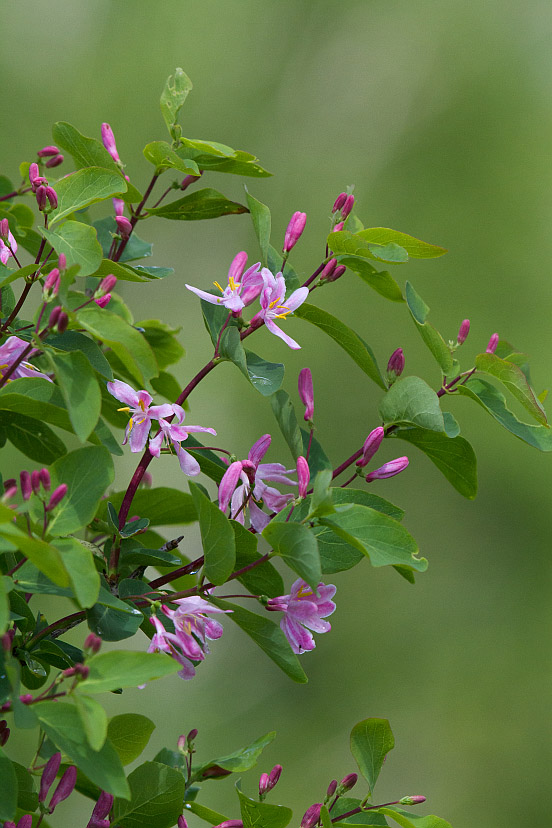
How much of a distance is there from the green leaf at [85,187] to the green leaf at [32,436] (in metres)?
0.12

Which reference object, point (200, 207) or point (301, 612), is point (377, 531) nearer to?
point (301, 612)

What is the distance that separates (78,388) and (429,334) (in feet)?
0.70

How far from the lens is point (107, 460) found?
1.20ft

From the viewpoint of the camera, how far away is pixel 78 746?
1.04ft

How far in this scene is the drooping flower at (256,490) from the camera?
1.41ft

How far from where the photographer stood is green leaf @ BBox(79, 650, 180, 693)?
32 centimetres

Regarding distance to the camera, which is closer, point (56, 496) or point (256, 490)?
point (56, 496)

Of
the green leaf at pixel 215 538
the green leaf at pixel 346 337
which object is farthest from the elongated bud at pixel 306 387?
the green leaf at pixel 215 538

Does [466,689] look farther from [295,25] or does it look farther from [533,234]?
[295,25]

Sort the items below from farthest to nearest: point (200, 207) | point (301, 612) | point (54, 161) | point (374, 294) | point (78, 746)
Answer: point (374, 294), point (54, 161), point (200, 207), point (301, 612), point (78, 746)

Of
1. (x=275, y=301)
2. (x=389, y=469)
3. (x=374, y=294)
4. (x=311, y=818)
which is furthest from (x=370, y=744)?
(x=374, y=294)

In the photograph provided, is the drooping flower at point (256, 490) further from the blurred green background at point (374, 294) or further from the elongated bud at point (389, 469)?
the blurred green background at point (374, 294)

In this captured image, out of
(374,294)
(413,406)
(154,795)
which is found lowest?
(374,294)

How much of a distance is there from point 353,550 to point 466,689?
7.68ft
